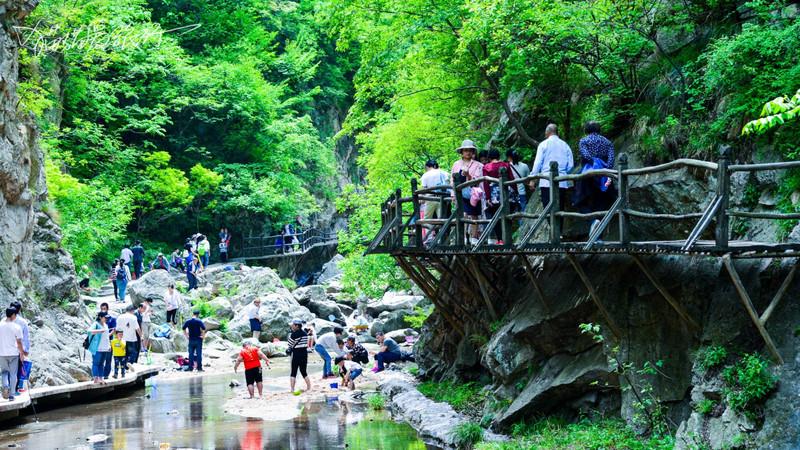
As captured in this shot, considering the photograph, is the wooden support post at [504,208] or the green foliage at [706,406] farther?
the wooden support post at [504,208]

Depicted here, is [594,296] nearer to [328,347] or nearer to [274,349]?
[328,347]

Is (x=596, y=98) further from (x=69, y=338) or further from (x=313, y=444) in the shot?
(x=69, y=338)

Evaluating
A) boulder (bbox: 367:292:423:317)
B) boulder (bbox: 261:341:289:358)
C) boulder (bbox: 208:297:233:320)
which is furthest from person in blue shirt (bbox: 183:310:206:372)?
boulder (bbox: 367:292:423:317)

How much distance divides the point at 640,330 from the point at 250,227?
3765 centimetres

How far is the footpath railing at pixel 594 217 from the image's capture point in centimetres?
972

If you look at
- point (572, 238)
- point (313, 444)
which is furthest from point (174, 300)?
point (572, 238)

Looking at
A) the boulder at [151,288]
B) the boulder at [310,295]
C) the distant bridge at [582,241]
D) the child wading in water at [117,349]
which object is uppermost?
the distant bridge at [582,241]

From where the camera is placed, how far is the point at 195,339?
25.5 metres

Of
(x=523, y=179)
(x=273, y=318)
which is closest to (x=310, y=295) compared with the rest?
(x=273, y=318)

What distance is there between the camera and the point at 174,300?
2942 centimetres

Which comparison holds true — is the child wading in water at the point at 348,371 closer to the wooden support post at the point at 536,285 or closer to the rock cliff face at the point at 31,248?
the rock cliff face at the point at 31,248

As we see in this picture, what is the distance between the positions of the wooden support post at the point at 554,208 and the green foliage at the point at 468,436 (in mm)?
3526

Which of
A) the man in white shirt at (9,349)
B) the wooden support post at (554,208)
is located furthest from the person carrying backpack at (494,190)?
the man in white shirt at (9,349)

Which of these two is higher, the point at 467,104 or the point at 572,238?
the point at 467,104
